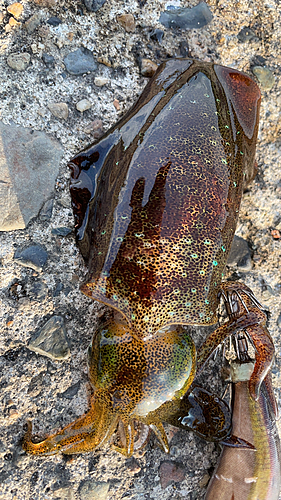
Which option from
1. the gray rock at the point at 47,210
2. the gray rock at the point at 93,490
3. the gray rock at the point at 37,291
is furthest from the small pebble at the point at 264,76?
the gray rock at the point at 93,490

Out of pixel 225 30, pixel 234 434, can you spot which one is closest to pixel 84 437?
pixel 234 434

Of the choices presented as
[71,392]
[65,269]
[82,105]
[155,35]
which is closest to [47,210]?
[65,269]

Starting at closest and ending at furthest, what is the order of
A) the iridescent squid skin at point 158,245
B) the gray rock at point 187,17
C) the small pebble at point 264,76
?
the iridescent squid skin at point 158,245, the gray rock at point 187,17, the small pebble at point 264,76

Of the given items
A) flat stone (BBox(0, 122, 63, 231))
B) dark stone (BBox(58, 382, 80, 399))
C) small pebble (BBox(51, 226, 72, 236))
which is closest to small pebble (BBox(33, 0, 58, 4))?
flat stone (BBox(0, 122, 63, 231))

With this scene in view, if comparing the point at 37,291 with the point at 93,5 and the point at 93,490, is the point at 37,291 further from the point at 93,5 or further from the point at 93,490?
the point at 93,5

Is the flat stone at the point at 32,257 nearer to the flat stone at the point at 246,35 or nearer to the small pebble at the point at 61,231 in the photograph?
the small pebble at the point at 61,231

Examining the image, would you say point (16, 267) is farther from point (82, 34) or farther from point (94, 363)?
point (82, 34)
